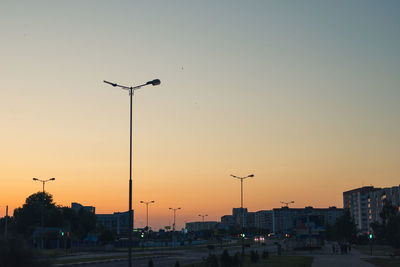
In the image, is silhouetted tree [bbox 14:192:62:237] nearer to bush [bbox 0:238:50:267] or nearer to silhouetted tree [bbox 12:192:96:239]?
silhouetted tree [bbox 12:192:96:239]

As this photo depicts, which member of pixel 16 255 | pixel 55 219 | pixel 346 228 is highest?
pixel 16 255

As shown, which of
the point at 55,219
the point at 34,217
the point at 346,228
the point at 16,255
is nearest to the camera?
the point at 16,255

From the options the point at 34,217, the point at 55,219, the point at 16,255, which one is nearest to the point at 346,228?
the point at 55,219

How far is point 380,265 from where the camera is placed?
51.1 m

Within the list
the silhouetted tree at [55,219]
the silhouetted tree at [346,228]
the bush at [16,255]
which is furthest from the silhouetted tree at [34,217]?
the bush at [16,255]

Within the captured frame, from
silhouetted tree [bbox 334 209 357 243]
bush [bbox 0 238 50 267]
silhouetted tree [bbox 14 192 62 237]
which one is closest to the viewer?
bush [bbox 0 238 50 267]

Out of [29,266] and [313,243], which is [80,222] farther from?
[29,266]

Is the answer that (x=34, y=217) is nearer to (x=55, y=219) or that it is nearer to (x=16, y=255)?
(x=55, y=219)

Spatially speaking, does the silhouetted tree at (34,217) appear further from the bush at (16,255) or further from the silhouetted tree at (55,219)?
the bush at (16,255)

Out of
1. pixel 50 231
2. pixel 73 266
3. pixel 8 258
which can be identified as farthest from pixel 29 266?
pixel 50 231

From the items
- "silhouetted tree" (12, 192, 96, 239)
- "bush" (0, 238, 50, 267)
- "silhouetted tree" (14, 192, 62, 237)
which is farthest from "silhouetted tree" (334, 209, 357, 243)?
"bush" (0, 238, 50, 267)

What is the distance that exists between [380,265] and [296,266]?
10.3m

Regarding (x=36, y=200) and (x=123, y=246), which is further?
(x=36, y=200)

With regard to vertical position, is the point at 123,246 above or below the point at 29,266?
below
